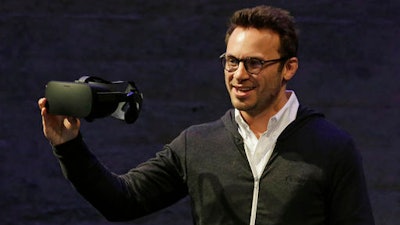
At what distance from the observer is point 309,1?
4.06m

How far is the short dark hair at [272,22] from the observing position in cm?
241

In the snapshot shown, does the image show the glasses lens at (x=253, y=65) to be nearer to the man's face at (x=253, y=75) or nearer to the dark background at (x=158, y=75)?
the man's face at (x=253, y=75)

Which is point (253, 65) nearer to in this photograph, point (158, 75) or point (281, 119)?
point (281, 119)

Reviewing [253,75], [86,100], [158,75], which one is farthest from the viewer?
[158,75]

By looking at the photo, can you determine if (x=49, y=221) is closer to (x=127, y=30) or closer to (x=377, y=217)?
(x=127, y=30)

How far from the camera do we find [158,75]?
4.01 metres

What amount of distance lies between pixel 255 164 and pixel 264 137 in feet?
0.29

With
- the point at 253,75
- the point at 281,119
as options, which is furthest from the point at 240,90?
the point at 281,119

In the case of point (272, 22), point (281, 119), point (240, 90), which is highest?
point (272, 22)

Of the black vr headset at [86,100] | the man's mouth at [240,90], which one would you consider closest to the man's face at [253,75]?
the man's mouth at [240,90]

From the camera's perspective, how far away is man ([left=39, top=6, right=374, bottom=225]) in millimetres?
2348

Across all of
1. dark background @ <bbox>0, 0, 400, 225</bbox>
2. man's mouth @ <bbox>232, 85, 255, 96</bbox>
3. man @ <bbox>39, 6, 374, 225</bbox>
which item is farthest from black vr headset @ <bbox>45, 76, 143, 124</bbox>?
dark background @ <bbox>0, 0, 400, 225</bbox>

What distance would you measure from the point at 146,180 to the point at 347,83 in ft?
6.00

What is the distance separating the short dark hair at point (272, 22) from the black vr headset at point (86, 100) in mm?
459
